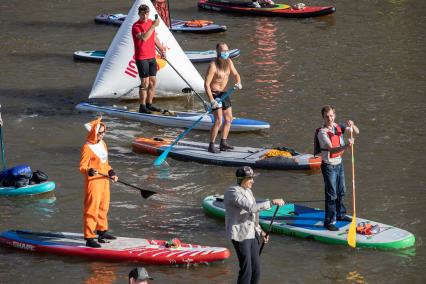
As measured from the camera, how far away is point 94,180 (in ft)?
46.1

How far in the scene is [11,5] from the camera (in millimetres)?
34969

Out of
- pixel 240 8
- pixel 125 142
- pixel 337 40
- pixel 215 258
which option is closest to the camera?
pixel 215 258

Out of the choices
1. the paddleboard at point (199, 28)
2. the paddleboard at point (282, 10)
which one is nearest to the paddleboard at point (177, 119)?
the paddleboard at point (199, 28)

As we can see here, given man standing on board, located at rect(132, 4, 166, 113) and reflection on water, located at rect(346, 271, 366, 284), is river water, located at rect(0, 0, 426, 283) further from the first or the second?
man standing on board, located at rect(132, 4, 166, 113)

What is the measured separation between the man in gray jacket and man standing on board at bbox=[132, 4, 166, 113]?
920cm

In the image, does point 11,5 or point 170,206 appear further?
point 11,5

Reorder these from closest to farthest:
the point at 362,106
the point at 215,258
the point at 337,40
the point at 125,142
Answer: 1. the point at 215,258
2. the point at 125,142
3. the point at 362,106
4. the point at 337,40

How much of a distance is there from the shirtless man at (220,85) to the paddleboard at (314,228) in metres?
2.78

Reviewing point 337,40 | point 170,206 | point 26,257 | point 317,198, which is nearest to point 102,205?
point 26,257

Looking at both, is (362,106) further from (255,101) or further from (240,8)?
(240,8)

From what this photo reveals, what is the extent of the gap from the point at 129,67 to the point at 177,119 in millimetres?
2037

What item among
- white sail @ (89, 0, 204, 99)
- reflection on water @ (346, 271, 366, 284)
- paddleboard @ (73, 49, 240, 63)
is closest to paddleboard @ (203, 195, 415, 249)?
reflection on water @ (346, 271, 366, 284)

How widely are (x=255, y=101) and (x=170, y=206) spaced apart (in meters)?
6.92

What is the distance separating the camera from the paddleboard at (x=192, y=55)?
86.9ft
